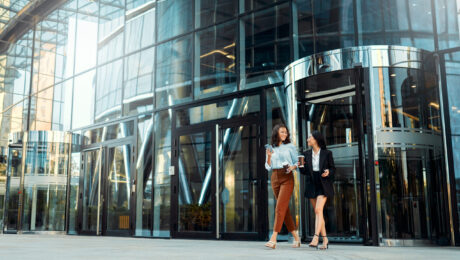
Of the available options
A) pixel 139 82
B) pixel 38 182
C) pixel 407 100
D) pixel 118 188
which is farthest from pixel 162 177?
pixel 407 100

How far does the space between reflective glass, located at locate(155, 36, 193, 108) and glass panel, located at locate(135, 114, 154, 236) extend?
69cm

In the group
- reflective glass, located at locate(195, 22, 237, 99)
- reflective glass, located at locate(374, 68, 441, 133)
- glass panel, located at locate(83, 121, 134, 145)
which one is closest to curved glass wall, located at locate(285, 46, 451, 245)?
reflective glass, located at locate(374, 68, 441, 133)

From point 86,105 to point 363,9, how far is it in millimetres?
8512

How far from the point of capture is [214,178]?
9625 mm

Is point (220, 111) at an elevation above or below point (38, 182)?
above

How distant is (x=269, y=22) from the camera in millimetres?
9258

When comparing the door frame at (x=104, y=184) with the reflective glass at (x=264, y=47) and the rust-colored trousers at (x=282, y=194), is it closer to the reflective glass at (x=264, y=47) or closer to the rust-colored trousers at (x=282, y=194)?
the reflective glass at (x=264, y=47)

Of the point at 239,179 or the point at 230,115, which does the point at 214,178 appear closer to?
the point at 239,179

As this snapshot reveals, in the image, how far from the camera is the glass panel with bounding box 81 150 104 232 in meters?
12.8

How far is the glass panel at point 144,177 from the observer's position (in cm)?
1120

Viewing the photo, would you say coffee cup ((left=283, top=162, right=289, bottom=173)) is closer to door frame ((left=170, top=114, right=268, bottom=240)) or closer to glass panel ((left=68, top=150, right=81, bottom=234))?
door frame ((left=170, top=114, right=268, bottom=240))

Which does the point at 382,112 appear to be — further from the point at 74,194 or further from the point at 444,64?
the point at 74,194

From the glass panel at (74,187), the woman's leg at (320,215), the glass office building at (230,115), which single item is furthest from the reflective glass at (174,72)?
the woman's leg at (320,215)

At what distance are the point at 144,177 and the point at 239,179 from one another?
3.05 meters
